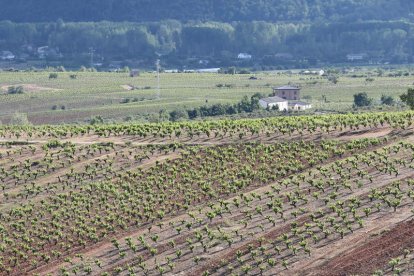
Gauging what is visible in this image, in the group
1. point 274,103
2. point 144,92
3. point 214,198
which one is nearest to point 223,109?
point 274,103

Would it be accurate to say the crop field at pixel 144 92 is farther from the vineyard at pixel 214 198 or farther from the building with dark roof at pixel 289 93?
the vineyard at pixel 214 198

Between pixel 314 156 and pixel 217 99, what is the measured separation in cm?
8071

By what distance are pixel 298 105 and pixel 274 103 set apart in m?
3.18

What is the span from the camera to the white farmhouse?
13225 cm

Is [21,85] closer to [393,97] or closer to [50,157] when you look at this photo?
[393,97]

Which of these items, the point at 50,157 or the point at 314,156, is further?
the point at 50,157

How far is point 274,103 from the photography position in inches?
5241

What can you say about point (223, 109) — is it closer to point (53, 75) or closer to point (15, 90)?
point (15, 90)

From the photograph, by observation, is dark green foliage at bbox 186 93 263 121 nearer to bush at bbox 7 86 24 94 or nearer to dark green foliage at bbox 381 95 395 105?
dark green foliage at bbox 381 95 395 105

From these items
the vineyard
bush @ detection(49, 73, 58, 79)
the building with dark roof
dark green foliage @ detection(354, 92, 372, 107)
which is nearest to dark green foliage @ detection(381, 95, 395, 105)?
dark green foliage @ detection(354, 92, 372, 107)

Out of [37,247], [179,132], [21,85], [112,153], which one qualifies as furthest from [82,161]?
[21,85]

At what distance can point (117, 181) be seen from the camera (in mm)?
72812

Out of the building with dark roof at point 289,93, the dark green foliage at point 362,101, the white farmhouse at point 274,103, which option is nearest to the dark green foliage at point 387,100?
the dark green foliage at point 362,101

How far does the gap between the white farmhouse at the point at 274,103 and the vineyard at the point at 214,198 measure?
4634 centimetres
